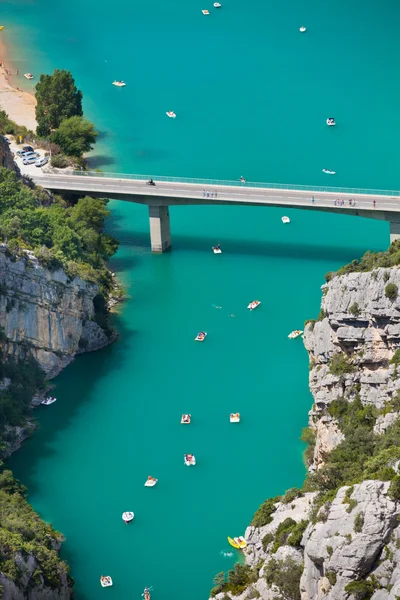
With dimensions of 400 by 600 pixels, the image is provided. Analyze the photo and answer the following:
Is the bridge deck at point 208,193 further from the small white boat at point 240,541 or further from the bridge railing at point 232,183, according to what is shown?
the small white boat at point 240,541

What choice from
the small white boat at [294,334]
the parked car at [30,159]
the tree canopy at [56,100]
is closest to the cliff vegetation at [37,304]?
the small white boat at [294,334]

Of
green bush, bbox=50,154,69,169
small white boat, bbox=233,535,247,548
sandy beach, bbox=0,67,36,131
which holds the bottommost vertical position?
small white boat, bbox=233,535,247,548

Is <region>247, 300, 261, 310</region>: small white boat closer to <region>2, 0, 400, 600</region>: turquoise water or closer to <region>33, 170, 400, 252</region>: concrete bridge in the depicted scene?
<region>2, 0, 400, 600</region>: turquoise water

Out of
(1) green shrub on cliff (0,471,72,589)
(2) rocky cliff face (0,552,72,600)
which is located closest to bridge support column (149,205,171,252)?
(1) green shrub on cliff (0,471,72,589)

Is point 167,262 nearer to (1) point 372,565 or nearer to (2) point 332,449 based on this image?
(2) point 332,449

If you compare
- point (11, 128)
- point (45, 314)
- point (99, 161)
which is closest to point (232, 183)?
point (99, 161)

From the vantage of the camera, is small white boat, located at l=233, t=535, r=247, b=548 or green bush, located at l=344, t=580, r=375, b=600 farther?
small white boat, located at l=233, t=535, r=247, b=548
